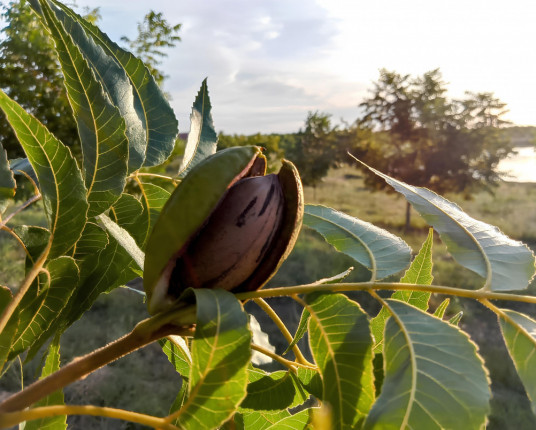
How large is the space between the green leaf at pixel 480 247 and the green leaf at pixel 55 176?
10.9 inches

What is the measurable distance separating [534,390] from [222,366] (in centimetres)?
25

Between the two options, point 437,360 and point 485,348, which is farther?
point 485,348

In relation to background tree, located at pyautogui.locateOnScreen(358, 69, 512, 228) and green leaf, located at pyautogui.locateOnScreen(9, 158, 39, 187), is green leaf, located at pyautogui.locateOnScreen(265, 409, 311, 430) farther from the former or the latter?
background tree, located at pyautogui.locateOnScreen(358, 69, 512, 228)

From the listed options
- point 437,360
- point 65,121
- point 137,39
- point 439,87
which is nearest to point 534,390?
point 437,360

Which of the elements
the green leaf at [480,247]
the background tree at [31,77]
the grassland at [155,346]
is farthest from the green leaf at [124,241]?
the background tree at [31,77]

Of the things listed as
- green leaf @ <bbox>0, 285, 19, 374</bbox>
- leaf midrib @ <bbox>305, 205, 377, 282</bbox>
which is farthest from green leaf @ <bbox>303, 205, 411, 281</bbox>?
green leaf @ <bbox>0, 285, 19, 374</bbox>

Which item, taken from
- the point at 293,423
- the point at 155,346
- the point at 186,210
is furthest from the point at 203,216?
the point at 155,346

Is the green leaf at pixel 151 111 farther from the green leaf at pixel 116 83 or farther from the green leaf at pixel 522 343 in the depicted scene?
the green leaf at pixel 522 343

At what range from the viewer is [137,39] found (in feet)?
17.7

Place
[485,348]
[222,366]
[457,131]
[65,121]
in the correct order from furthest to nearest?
1. [457,131]
2. [485,348]
3. [65,121]
4. [222,366]

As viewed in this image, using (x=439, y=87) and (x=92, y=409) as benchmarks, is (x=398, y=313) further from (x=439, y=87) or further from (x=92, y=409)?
(x=439, y=87)

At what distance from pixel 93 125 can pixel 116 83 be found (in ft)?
0.27

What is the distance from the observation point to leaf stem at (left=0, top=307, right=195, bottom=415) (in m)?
0.39

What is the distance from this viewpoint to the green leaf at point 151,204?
0.61 m
